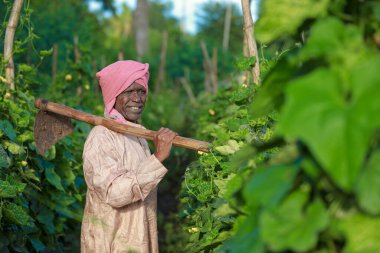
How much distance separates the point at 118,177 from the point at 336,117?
97.2 inches

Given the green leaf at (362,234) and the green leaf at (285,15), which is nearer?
the green leaf at (362,234)

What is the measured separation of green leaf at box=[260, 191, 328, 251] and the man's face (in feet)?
8.96

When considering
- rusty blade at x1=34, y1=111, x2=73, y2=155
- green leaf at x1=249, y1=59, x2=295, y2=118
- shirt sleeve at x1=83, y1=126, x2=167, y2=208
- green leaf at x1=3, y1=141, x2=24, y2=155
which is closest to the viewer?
green leaf at x1=249, y1=59, x2=295, y2=118

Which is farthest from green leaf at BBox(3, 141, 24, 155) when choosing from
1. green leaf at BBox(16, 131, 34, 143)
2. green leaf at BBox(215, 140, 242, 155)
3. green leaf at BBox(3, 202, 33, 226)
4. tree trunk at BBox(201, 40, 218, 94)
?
tree trunk at BBox(201, 40, 218, 94)

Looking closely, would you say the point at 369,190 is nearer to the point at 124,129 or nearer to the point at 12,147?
the point at 124,129

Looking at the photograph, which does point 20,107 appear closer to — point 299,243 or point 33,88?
point 33,88

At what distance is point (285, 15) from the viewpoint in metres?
1.94

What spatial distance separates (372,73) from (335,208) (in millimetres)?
329

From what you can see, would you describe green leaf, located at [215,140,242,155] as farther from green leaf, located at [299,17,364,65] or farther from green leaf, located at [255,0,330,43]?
green leaf, located at [299,17,364,65]

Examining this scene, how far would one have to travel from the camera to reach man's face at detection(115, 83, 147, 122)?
4.48 metres

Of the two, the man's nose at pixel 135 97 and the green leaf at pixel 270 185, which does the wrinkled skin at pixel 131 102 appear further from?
the green leaf at pixel 270 185

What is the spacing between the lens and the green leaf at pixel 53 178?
603 centimetres

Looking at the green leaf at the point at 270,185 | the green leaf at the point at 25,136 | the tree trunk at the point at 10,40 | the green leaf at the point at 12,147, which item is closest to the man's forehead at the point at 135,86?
the green leaf at the point at 12,147

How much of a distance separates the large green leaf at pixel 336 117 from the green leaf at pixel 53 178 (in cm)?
450
